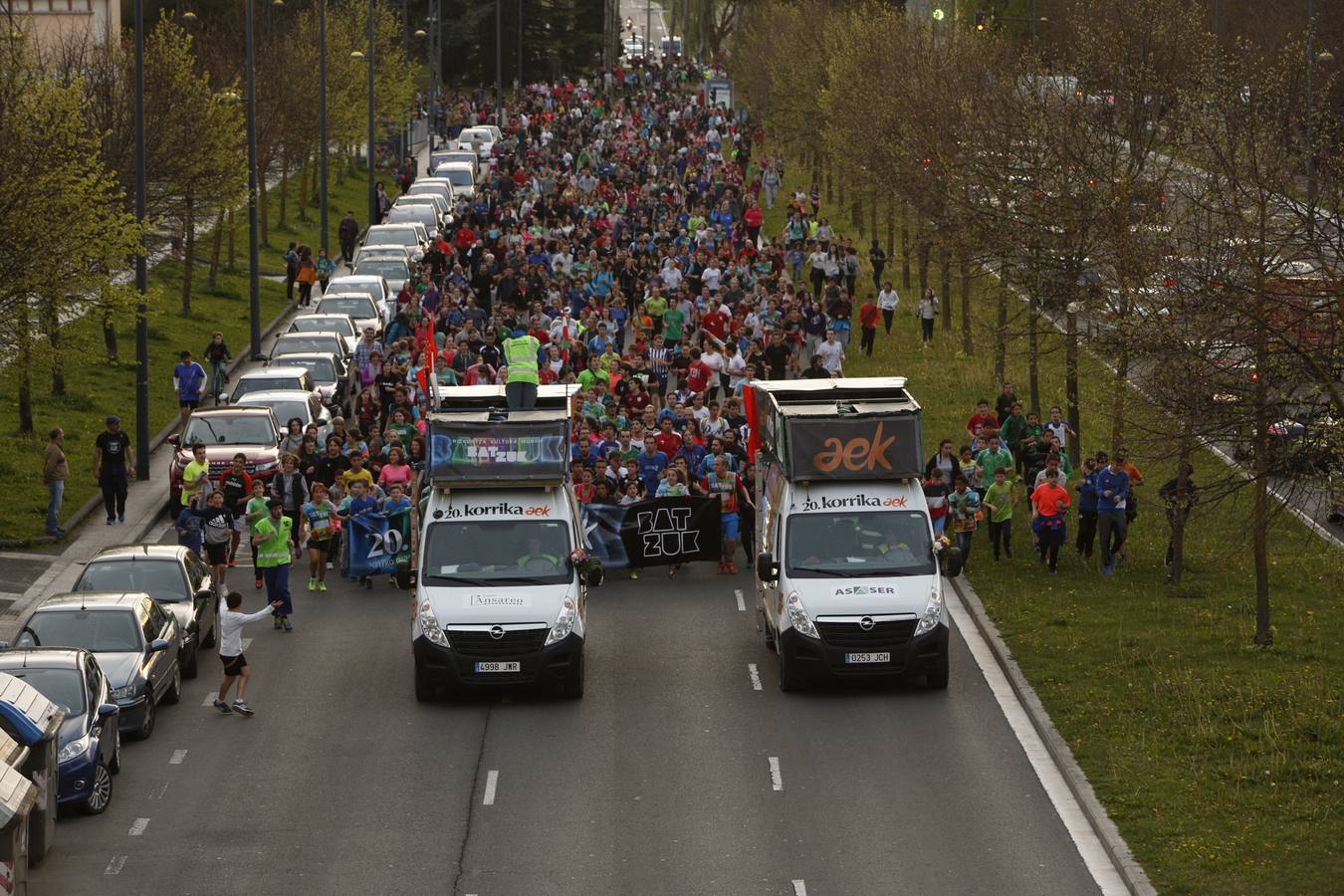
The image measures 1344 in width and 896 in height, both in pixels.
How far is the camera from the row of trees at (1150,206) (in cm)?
2202

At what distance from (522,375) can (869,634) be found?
6564mm

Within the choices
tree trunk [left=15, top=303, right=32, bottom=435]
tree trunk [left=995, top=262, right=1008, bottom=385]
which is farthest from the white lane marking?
tree trunk [left=15, top=303, right=32, bottom=435]

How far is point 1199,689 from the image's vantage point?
22.5 metres

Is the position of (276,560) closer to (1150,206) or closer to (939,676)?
(939,676)

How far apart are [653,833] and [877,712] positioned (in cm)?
469

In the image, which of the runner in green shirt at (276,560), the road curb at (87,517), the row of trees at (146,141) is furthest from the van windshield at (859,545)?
the row of trees at (146,141)

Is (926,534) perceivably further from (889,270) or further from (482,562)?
(889,270)

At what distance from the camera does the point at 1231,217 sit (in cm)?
2395

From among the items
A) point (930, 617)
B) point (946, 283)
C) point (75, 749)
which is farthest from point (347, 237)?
point (75, 749)

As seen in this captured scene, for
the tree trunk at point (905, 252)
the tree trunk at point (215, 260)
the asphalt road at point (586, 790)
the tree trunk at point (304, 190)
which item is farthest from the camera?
the tree trunk at point (304, 190)

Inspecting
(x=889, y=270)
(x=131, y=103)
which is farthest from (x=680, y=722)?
(x=889, y=270)

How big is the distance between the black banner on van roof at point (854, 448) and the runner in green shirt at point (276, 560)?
261 inches

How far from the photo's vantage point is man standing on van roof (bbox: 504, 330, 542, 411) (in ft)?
84.1

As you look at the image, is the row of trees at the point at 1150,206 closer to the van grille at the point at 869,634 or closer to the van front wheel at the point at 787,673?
the van grille at the point at 869,634
